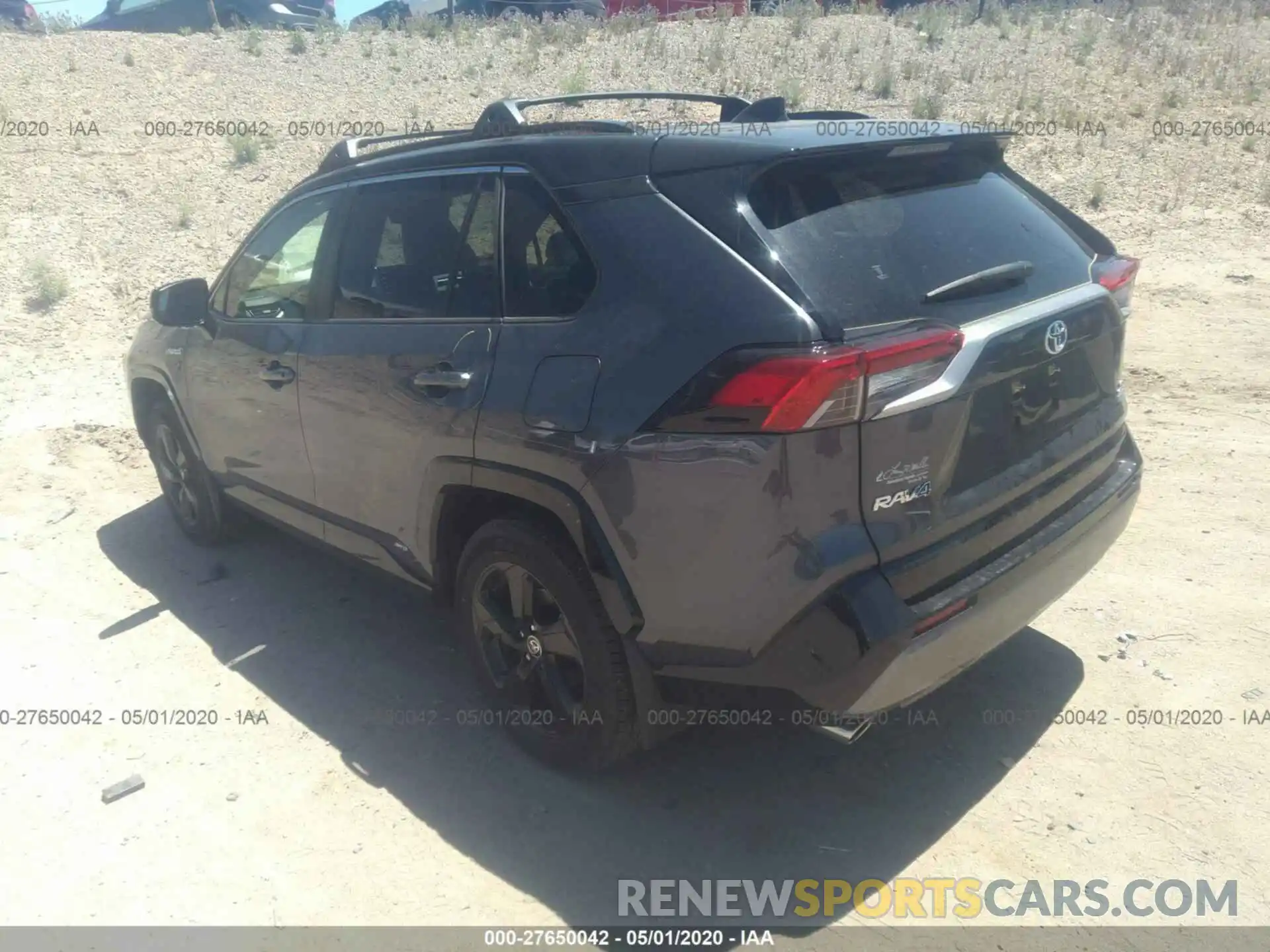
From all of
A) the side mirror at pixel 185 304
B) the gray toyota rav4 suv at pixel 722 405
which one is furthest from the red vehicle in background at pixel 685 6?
the gray toyota rav4 suv at pixel 722 405

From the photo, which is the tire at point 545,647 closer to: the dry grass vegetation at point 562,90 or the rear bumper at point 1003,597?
the rear bumper at point 1003,597

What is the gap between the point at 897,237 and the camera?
2734 millimetres

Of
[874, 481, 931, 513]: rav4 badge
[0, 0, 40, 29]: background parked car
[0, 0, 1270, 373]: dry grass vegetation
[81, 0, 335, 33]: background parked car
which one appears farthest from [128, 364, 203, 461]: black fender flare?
[0, 0, 40, 29]: background parked car

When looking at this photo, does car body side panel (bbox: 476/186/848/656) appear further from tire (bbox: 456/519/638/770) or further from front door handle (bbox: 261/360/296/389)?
front door handle (bbox: 261/360/296/389)

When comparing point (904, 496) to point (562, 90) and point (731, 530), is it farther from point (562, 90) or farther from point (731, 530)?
point (562, 90)

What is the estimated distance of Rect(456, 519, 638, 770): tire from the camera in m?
2.95

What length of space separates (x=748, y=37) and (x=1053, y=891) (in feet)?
54.5

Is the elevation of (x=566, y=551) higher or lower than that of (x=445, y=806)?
higher

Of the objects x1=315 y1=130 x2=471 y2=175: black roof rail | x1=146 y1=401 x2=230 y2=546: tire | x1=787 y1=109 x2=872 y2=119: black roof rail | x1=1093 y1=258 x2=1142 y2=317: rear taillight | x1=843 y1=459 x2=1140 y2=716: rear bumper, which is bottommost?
x1=146 y1=401 x2=230 y2=546: tire

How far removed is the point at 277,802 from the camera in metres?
3.35

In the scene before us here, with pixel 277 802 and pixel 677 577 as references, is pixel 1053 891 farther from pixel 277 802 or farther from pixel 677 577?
pixel 277 802

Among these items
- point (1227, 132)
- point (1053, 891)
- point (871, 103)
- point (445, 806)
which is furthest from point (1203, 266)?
point (445, 806)

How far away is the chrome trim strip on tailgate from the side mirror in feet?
11.4

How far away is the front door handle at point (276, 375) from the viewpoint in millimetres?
4008
